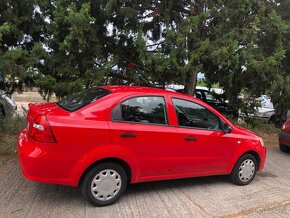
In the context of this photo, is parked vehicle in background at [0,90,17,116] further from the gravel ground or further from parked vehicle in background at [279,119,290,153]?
parked vehicle in background at [279,119,290,153]

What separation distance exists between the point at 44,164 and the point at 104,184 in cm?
83

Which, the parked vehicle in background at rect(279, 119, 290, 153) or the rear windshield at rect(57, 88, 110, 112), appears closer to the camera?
the rear windshield at rect(57, 88, 110, 112)

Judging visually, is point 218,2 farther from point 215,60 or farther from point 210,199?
point 210,199

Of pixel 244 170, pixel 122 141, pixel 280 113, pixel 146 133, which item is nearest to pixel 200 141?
pixel 146 133

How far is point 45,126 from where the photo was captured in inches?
159

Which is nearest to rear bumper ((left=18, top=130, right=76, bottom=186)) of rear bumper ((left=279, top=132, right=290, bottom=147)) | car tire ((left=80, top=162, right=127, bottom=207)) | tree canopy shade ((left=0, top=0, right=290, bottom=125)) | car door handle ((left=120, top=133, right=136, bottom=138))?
car tire ((left=80, top=162, right=127, bottom=207))

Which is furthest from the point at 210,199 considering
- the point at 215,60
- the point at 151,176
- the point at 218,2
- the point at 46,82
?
the point at 218,2

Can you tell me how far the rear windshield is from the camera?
4.54 metres

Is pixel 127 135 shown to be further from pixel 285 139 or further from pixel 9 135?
pixel 285 139

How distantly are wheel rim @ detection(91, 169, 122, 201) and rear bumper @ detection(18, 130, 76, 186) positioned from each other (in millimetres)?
365

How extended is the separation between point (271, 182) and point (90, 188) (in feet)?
11.3

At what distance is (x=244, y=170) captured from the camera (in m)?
5.66

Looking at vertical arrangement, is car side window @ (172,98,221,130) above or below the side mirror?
above

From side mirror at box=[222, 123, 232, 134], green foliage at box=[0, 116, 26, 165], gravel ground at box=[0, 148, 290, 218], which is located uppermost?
side mirror at box=[222, 123, 232, 134]
